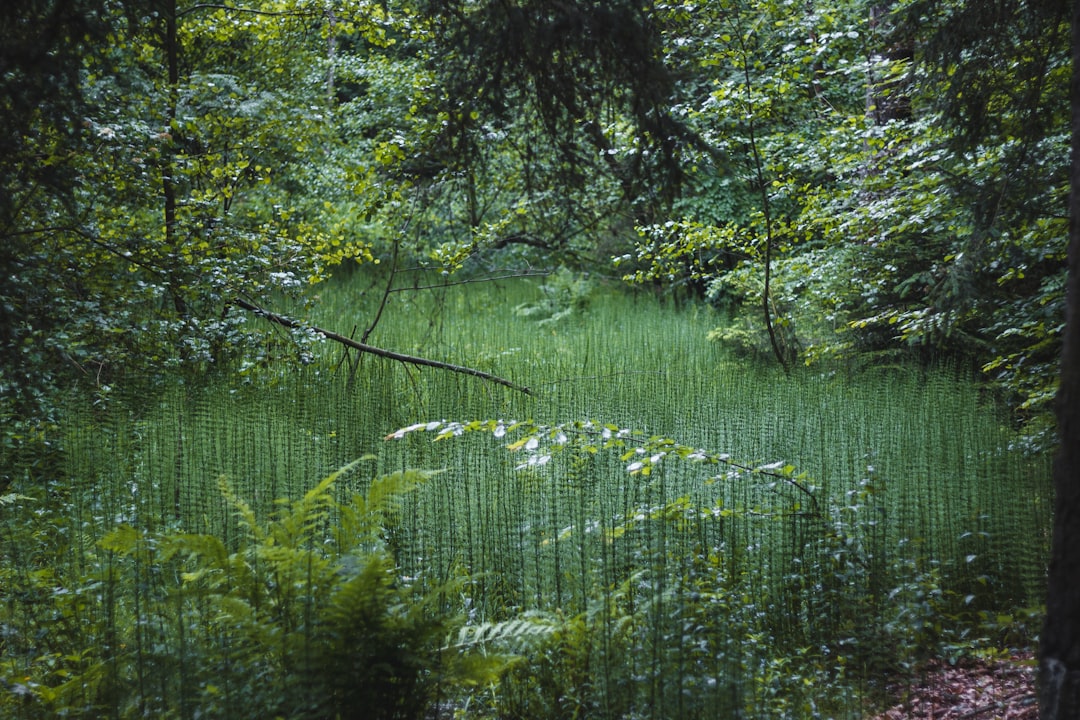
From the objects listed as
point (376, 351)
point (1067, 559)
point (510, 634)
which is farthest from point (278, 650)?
point (376, 351)

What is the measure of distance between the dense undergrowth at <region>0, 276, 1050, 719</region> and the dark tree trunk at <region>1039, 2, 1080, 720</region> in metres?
0.49

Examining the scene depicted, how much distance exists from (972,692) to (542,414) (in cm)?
425

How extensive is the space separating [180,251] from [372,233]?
10260 mm

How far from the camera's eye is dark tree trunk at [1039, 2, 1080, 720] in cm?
224

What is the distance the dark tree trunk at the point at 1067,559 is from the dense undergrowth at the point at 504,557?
49cm

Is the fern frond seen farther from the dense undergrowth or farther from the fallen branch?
the fallen branch

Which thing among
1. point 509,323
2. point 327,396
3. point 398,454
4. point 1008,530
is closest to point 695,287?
point 509,323

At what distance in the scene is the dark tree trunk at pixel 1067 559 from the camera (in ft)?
7.36

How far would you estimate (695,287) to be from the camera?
15250 mm

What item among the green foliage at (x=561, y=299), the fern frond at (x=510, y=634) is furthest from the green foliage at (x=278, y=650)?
the green foliage at (x=561, y=299)

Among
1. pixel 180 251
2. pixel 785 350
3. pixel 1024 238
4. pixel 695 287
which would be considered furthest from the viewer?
pixel 695 287

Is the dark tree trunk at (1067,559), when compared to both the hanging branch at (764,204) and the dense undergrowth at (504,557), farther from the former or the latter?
the hanging branch at (764,204)

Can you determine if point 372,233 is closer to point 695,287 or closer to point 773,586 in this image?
point 695,287

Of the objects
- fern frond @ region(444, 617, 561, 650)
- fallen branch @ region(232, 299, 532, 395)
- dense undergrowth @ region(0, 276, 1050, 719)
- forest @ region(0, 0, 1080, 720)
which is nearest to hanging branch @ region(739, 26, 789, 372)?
forest @ region(0, 0, 1080, 720)
